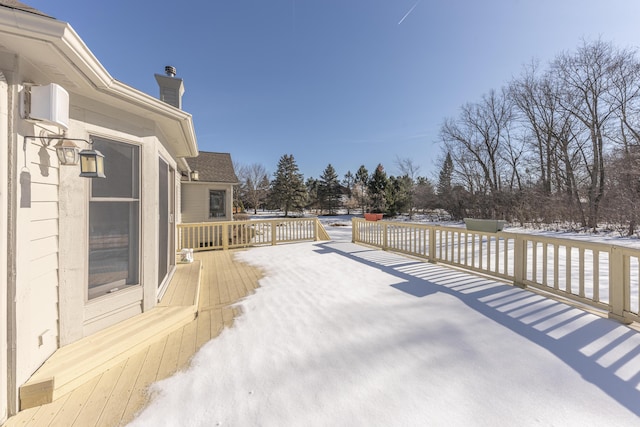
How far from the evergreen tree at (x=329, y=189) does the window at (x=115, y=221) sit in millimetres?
33993

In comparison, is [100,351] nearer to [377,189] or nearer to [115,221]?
[115,221]

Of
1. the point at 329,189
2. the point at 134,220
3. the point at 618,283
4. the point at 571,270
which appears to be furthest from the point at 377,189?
the point at 134,220

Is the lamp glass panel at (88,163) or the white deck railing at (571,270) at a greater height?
the lamp glass panel at (88,163)

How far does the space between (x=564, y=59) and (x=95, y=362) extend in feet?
66.5

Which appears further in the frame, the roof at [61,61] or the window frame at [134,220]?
the window frame at [134,220]

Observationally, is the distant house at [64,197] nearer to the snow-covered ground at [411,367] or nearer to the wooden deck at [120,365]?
the wooden deck at [120,365]

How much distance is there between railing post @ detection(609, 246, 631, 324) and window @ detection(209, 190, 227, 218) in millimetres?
10371

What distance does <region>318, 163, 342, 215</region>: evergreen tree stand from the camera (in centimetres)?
3659

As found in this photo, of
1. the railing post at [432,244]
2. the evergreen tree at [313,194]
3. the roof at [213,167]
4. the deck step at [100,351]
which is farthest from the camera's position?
the evergreen tree at [313,194]

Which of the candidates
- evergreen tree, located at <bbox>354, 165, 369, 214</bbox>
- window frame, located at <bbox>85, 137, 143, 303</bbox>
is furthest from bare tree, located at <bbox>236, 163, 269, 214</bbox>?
window frame, located at <bbox>85, 137, 143, 303</bbox>

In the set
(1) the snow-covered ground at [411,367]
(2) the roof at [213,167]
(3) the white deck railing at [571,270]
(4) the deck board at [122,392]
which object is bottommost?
(4) the deck board at [122,392]

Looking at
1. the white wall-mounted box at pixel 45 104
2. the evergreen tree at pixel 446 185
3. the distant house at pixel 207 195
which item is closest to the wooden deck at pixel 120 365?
the white wall-mounted box at pixel 45 104

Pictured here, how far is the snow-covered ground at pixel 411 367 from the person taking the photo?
148 centimetres

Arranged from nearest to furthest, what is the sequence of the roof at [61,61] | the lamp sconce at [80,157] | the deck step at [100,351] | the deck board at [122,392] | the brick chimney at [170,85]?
the roof at [61,61]
the deck board at [122,392]
the deck step at [100,351]
the lamp sconce at [80,157]
the brick chimney at [170,85]
